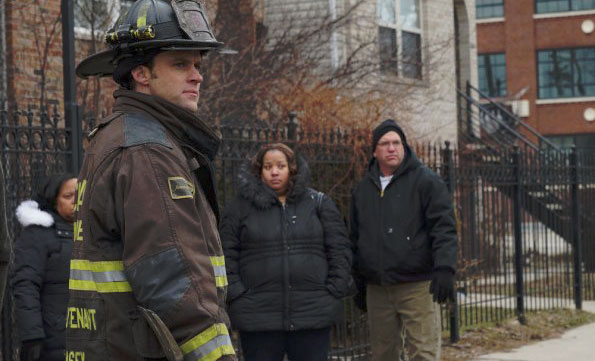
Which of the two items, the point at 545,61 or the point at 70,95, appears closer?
the point at 70,95

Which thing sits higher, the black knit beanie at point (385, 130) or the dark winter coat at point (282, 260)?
the black knit beanie at point (385, 130)

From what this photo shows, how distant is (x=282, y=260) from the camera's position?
6449 mm

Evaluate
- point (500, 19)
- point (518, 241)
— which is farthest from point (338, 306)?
point (500, 19)

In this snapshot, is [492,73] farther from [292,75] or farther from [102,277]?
[102,277]

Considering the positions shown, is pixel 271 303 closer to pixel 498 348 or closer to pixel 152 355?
pixel 152 355

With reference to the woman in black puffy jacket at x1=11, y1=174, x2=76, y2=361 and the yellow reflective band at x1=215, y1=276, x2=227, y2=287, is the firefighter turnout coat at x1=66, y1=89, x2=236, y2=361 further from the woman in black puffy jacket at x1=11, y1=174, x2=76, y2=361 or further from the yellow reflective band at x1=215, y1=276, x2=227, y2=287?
the woman in black puffy jacket at x1=11, y1=174, x2=76, y2=361

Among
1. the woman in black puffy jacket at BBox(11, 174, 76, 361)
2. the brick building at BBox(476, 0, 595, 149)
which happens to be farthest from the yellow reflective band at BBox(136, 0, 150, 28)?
the brick building at BBox(476, 0, 595, 149)

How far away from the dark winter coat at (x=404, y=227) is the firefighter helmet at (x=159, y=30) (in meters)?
3.84

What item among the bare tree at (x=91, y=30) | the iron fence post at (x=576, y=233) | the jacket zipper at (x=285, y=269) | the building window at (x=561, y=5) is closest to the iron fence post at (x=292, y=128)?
the jacket zipper at (x=285, y=269)

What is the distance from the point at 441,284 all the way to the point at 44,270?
2.54 meters

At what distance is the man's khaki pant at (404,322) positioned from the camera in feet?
23.1

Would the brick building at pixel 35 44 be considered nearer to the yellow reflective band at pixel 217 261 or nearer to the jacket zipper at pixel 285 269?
the jacket zipper at pixel 285 269

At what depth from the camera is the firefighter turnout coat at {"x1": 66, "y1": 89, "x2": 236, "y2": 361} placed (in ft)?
9.99

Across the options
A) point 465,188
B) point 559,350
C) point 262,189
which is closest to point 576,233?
point 465,188
